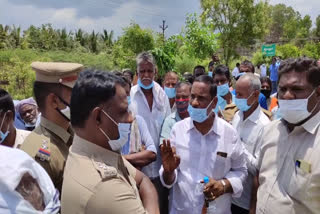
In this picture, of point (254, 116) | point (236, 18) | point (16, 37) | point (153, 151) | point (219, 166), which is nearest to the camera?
point (219, 166)

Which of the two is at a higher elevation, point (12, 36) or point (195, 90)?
point (12, 36)

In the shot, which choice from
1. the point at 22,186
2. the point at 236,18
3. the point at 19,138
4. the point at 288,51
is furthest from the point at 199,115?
the point at 288,51

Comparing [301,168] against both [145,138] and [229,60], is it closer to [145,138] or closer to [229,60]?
[145,138]

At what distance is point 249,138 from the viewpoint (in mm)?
2904

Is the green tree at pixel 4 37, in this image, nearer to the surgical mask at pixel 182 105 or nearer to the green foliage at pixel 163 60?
the green foliage at pixel 163 60

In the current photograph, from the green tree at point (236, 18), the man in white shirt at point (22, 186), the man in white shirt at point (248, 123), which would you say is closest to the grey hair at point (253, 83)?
the man in white shirt at point (248, 123)

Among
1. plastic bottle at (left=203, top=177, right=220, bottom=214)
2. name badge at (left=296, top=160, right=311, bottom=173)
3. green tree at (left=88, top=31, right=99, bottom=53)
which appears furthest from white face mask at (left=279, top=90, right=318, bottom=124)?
green tree at (left=88, top=31, right=99, bottom=53)

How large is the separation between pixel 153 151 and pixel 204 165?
2.09 ft

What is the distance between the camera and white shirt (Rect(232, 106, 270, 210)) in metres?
2.62

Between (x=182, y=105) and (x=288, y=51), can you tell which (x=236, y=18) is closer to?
(x=288, y=51)

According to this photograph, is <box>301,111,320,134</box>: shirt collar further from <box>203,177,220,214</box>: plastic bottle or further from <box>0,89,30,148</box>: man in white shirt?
<box>0,89,30,148</box>: man in white shirt

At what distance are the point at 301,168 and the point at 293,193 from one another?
0.58ft

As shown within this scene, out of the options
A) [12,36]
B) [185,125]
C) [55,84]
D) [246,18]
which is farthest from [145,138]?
[12,36]

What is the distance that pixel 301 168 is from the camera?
1848 millimetres
